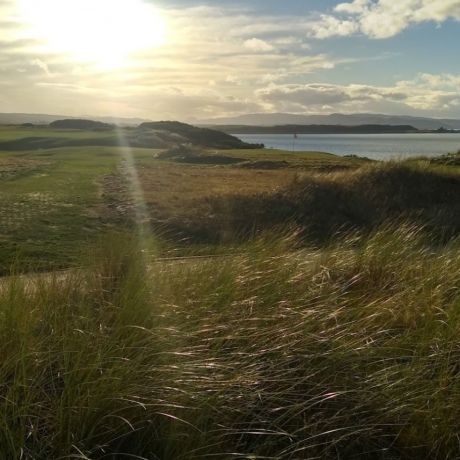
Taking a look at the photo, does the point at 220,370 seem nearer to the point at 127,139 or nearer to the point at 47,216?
the point at 47,216

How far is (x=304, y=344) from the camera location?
4.41 m

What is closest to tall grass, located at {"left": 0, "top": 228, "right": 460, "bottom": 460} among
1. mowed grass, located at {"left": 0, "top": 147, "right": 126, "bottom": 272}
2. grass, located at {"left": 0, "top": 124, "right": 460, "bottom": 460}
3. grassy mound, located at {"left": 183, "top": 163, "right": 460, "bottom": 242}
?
grass, located at {"left": 0, "top": 124, "right": 460, "bottom": 460}

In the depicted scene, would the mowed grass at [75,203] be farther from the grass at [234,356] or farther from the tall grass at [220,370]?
the tall grass at [220,370]

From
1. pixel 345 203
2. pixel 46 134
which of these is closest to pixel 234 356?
pixel 345 203

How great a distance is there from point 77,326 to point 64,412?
81 centimetres

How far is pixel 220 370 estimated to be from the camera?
13.1ft

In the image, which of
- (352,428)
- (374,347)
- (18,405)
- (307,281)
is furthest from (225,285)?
(18,405)

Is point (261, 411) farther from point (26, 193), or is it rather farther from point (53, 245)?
point (26, 193)

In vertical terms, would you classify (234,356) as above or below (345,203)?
above

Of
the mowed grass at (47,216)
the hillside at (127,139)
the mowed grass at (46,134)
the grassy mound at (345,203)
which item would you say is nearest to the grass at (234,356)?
the mowed grass at (47,216)

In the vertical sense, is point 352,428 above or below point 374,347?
below

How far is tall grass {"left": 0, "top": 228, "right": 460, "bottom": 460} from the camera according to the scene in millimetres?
3580

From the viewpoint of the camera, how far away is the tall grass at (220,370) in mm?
3580

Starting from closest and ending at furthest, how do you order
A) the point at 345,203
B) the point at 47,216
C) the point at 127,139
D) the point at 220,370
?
the point at 220,370, the point at 47,216, the point at 345,203, the point at 127,139
